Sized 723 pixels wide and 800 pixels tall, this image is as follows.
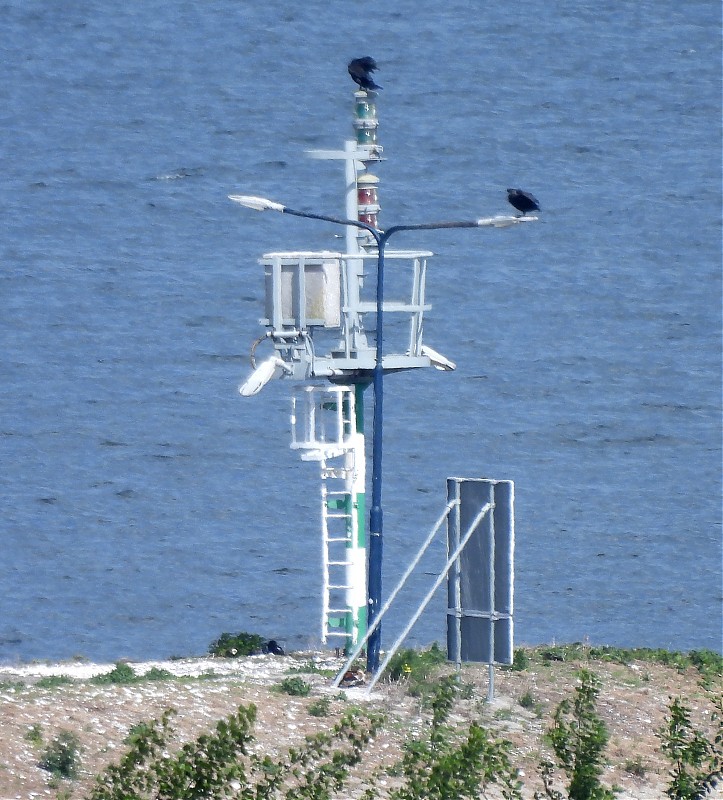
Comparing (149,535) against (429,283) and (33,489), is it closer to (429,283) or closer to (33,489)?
(33,489)

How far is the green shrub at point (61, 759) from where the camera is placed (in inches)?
702

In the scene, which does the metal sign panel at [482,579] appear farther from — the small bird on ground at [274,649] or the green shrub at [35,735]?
the green shrub at [35,735]

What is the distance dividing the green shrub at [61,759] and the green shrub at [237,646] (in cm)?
818

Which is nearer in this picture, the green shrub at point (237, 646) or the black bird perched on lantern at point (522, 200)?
the black bird perched on lantern at point (522, 200)

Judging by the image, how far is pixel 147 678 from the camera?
22281mm

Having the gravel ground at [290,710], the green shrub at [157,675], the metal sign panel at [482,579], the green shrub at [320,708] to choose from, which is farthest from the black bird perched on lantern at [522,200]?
the green shrub at [157,675]

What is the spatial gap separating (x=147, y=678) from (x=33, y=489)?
32844mm

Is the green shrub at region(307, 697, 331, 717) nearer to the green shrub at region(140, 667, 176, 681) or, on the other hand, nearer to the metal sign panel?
the metal sign panel

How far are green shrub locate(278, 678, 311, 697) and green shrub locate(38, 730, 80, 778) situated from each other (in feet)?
13.2

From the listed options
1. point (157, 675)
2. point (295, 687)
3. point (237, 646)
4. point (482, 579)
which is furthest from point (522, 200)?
point (237, 646)

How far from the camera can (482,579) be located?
2184cm

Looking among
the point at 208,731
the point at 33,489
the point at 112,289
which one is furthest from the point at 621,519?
the point at 208,731

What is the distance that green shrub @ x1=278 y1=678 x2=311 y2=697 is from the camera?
21688 millimetres

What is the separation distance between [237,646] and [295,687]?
5098mm
